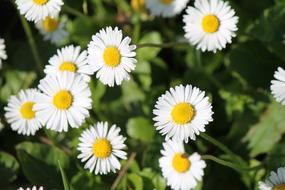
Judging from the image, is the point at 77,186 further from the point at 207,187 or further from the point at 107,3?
the point at 107,3

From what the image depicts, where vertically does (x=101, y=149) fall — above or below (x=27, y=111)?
below

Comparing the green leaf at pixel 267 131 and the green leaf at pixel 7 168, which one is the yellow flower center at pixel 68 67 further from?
the green leaf at pixel 267 131

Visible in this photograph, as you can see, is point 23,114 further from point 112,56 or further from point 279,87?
point 279,87

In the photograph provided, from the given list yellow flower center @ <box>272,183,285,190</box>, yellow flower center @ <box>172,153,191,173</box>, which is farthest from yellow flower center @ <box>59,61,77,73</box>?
yellow flower center @ <box>272,183,285,190</box>

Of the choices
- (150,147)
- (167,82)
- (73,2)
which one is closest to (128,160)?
(150,147)

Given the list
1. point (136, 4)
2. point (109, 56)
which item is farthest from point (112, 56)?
point (136, 4)
